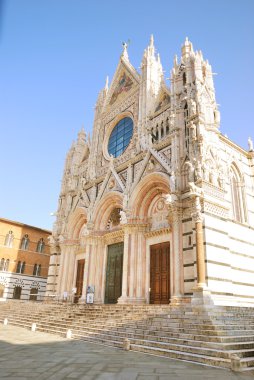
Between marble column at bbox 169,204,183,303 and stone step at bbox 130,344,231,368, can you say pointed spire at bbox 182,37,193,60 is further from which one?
stone step at bbox 130,344,231,368

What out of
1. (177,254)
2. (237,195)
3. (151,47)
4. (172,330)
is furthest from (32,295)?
(151,47)

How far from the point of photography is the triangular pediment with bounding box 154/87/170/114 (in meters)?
19.8

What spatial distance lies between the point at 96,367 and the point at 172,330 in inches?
164

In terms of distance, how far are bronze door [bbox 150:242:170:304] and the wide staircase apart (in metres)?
2.49

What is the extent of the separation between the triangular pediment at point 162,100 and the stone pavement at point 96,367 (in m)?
15.6

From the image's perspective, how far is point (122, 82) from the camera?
26.1 metres

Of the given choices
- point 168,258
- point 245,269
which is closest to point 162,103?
point 168,258

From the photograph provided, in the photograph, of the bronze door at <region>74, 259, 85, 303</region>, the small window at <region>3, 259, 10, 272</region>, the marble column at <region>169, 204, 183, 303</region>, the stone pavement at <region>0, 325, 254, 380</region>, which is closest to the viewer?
the stone pavement at <region>0, 325, 254, 380</region>

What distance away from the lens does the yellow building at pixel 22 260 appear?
101 ft

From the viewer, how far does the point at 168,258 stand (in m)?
15.7

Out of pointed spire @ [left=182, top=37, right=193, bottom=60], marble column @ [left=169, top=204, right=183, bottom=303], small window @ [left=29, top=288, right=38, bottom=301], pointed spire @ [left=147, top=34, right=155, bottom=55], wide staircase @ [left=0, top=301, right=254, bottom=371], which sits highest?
pointed spire @ [left=147, top=34, right=155, bottom=55]

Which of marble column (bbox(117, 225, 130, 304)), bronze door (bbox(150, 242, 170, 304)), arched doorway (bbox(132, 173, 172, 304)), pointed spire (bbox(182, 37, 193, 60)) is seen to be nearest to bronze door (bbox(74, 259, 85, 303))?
marble column (bbox(117, 225, 130, 304))

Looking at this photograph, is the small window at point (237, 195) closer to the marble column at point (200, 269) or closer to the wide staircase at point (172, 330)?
the marble column at point (200, 269)

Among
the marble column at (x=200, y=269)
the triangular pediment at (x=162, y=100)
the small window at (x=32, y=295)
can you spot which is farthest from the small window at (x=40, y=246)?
the marble column at (x=200, y=269)
